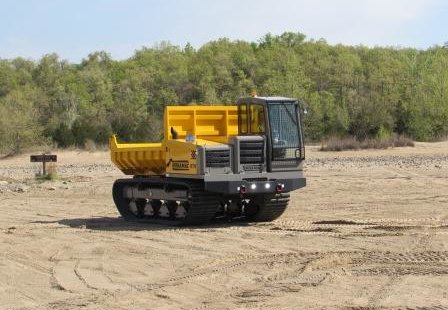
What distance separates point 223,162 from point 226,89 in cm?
4316

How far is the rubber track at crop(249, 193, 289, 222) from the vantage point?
18.0m

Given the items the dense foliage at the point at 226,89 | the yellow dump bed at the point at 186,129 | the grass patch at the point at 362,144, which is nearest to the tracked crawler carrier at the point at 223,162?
the yellow dump bed at the point at 186,129

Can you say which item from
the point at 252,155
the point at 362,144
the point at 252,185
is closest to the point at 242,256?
the point at 252,185

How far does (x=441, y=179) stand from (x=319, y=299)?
17580mm

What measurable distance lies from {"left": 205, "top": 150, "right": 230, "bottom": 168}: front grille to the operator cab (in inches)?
32.3

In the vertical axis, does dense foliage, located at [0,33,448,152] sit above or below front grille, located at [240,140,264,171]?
above

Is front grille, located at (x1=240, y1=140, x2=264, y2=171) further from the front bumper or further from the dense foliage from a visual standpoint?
the dense foliage

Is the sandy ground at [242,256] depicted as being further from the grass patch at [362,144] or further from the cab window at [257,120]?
the grass patch at [362,144]

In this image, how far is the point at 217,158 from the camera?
16922 mm

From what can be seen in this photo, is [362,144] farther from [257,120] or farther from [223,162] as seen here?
[223,162]

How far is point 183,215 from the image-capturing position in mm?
17938

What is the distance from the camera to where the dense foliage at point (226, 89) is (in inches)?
2099

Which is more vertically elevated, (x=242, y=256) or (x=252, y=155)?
(x=252, y=155)

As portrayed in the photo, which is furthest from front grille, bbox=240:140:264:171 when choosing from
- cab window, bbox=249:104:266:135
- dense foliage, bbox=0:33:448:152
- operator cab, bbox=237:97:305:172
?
dense foliage, bbox=0:33:448:152
